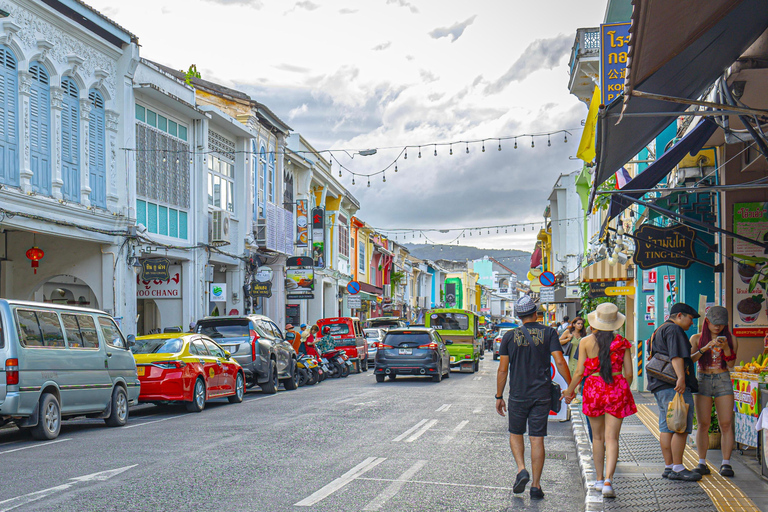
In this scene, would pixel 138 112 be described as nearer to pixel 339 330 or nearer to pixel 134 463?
pixel 339 330

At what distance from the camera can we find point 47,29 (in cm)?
1925

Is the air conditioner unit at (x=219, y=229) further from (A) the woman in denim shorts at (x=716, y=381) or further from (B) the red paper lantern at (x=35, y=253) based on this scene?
(A) the woman in denim shorts at (x=716, y=381)

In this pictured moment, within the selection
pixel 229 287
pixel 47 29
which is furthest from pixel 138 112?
pixel 229 287

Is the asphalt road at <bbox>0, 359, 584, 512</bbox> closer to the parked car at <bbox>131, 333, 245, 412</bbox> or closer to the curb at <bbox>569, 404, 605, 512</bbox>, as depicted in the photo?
the curb at <bbox>569, 404, 605, 512</bbox>

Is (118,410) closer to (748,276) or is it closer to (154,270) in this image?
(154,270)

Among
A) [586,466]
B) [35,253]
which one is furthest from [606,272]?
[35,253]

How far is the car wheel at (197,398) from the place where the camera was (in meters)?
15.6

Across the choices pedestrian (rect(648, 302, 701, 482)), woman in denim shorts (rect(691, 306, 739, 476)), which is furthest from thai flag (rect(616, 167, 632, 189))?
pedestrian (rect(648, 302, 701, 482))

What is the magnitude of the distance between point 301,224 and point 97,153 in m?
16.7

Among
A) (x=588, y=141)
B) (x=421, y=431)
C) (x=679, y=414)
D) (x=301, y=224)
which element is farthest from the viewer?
(x=301, y=224)

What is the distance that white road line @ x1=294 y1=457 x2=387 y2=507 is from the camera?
289 inches

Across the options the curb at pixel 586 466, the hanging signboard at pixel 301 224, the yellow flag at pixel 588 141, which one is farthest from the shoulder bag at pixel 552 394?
the hanging signboard at pixel 301 224

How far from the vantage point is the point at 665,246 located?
13.9 meters

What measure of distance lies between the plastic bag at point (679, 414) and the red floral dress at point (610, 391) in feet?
1.33
